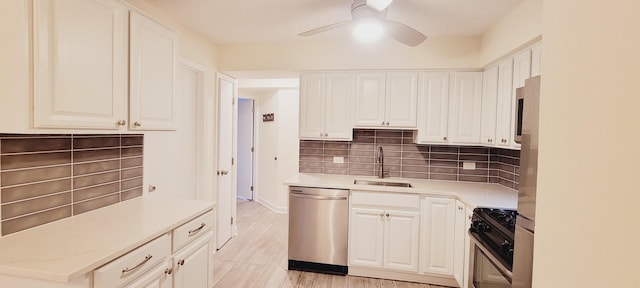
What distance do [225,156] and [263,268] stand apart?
1327 millimetres

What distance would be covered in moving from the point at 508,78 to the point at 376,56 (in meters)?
1.22

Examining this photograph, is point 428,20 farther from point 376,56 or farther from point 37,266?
point 37,266

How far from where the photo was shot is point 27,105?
1238 millimetres

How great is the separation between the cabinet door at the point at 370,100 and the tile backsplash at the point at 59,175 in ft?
6.83

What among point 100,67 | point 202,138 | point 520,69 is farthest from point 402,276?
point 100,67

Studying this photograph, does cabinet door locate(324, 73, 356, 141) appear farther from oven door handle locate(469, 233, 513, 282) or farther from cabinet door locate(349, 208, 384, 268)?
oven door handle locate(469, 233, 513, 282)

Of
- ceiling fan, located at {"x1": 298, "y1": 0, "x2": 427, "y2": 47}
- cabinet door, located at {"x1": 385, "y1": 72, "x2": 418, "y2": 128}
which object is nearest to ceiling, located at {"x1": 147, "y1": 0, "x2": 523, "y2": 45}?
ceiling fan, located at {"x1": 298, "y1": 0, "x2": 427, "y2": 47}

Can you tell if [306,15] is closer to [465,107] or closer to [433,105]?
[433,105]

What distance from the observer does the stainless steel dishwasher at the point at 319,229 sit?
2.90m

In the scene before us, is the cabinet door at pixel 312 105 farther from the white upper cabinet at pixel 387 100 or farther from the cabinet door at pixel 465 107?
the cabinet door at pixel 465 107

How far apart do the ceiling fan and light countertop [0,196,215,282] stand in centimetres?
163

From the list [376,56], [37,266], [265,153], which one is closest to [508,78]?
[376,56]

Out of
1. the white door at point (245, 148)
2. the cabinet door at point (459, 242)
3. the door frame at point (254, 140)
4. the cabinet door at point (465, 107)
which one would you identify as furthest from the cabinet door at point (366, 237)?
the white door at point (245, 148)

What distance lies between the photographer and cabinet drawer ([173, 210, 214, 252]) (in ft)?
5.60
